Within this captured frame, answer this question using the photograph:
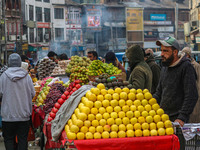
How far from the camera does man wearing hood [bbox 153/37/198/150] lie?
4.17 meters

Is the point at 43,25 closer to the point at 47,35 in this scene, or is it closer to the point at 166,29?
the point at 47,35

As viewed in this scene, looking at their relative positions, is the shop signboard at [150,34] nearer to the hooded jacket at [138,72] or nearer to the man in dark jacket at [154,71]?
Result: the man in dark jacket at [154,71]

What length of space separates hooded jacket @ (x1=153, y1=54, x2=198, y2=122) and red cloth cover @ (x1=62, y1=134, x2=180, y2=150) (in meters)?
0.32

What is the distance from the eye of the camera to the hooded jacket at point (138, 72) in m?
5.35

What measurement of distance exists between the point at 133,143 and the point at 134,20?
7409 centimetres

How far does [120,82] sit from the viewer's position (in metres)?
5.24

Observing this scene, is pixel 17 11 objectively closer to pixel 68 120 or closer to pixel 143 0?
pixel 143 0

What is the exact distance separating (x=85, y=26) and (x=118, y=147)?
230 ft

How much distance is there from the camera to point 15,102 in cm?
562

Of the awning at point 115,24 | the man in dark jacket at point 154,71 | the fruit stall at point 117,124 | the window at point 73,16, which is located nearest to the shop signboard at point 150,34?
the awning at point 115,24

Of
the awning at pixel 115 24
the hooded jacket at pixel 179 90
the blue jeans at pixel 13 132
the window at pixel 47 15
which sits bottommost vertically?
the blue jeans at pixel 13 132

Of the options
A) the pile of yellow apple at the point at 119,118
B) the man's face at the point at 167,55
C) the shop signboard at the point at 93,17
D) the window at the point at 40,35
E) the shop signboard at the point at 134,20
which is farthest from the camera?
the shop signboard at the point at 134,20

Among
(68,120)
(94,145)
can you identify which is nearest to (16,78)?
(68,120)

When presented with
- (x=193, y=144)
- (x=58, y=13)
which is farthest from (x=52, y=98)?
(x=58, y=13)
